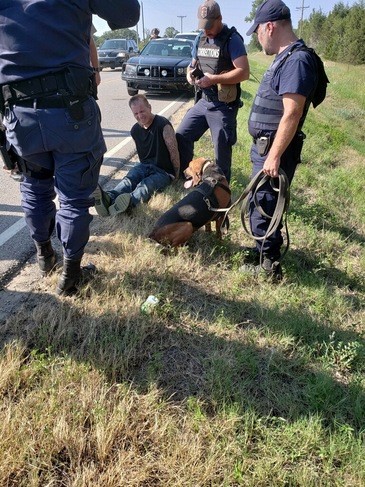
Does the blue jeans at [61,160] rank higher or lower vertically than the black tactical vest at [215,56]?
lower

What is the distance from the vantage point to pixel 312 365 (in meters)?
2.36

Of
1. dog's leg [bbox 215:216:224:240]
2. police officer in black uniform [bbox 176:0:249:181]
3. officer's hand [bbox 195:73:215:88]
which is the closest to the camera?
dog's leg [bbox 215:216:224:240]

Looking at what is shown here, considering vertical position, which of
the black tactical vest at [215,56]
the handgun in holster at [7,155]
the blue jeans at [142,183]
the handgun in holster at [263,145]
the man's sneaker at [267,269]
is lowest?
the man's sneaker at [267,269]

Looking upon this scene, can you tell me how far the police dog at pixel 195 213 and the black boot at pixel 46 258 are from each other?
82 cm

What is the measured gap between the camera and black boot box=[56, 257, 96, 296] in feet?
8.64

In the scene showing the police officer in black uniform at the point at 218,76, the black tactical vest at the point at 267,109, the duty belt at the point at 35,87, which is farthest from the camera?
the police officer in black uniform at the point at 218,76

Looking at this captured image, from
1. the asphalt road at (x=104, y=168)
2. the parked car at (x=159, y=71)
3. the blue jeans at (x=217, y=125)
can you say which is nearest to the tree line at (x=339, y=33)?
the parked car at (x=159, y=71)

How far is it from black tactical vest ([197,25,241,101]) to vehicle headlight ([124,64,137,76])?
26.5ft

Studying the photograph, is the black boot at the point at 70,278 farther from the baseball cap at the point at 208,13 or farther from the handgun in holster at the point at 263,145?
the baseball cap at the point at 208,13

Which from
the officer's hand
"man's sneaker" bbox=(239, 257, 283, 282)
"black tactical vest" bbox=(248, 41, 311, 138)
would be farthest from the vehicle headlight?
"man's sneaker" bbox=(239, 257, 283, 282)

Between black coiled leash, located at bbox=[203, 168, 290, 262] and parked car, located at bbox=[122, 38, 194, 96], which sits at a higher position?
black coiled leash, located at bbox=[203, 168, 290, 262]

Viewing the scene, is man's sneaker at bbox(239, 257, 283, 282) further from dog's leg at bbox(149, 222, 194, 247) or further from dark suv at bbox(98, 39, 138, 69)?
dark suv at bbox(98, 39, 138, 69)

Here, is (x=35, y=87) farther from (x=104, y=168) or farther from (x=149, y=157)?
(x=104, y=168)

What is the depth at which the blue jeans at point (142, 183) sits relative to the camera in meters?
4.34
